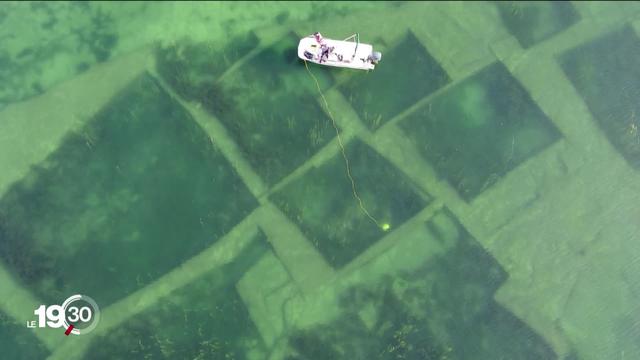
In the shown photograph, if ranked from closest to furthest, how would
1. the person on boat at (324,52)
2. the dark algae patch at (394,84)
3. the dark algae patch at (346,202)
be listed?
the dark algae patch at (346,202) → the person on boat at (324,52) → the dark algae patch at (394,84)

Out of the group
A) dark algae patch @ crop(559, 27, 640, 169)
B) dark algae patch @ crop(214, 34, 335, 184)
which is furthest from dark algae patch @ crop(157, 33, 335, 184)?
dark algae patch @ crop(559, 27, 640, 169)

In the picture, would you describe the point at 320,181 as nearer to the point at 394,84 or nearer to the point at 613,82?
the point at 394,84

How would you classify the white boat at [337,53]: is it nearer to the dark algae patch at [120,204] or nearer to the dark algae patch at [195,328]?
the dark algae patch at [120,204]

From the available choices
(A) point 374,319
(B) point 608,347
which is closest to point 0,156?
(A) point 374,319

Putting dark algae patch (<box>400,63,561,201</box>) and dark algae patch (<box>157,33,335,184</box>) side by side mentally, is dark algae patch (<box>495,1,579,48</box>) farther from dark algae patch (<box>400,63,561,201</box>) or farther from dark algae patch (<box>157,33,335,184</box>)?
dark algae patch (<box>157,33,335,184</box>)

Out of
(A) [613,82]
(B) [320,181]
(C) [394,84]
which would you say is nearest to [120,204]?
(B) [320,181]

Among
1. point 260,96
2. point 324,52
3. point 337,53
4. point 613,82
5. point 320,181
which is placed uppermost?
point 260,96

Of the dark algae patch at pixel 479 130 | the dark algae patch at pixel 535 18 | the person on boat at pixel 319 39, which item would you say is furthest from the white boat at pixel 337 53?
the dark algae patch at pixel 535 18
